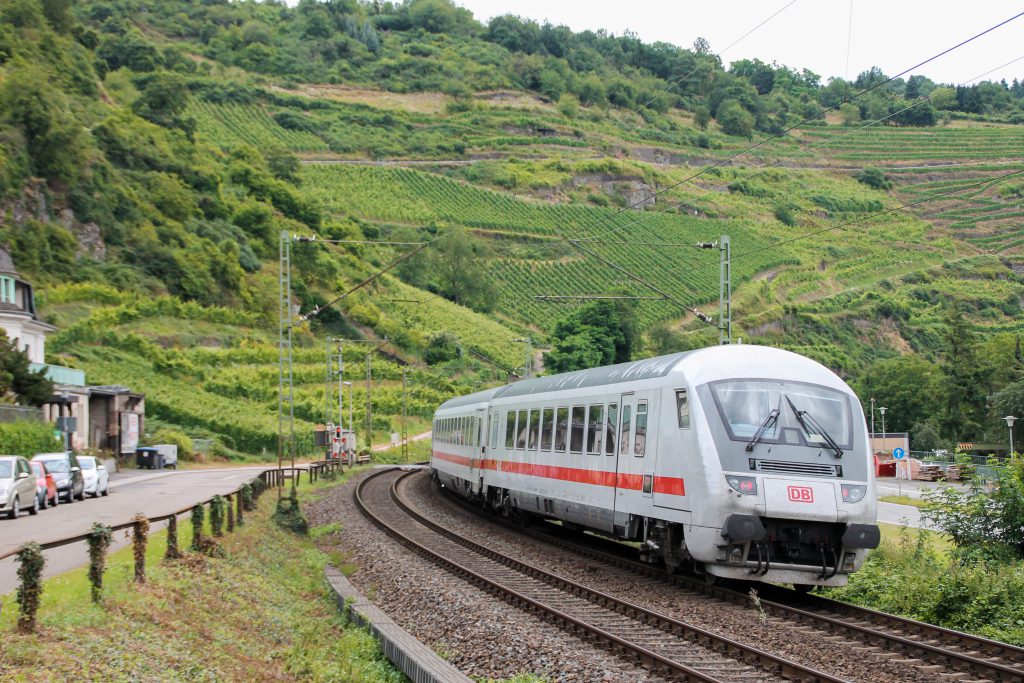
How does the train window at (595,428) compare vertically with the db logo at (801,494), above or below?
above

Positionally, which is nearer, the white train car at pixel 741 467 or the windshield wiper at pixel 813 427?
the white train car at pixel 741 467

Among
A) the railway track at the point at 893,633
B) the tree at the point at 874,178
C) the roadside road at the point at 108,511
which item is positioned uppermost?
the tree at the point at 874,178

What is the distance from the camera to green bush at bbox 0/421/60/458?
110 feet

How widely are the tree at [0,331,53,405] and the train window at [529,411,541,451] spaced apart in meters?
23.7

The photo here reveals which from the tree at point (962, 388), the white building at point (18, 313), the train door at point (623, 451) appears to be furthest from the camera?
the tree at point (962, 388)

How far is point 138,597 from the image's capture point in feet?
38.3

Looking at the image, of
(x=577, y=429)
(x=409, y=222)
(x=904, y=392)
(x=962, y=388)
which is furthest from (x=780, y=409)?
(x=409, y=222)

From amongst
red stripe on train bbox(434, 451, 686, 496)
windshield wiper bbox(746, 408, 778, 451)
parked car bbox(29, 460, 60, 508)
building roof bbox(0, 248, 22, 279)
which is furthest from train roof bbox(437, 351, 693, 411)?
building roof bbox(0, 248, 22, 279)

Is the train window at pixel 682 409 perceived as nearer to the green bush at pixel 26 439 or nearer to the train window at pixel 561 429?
the train window at pixel 561 429

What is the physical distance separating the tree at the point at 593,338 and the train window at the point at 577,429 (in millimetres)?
59312

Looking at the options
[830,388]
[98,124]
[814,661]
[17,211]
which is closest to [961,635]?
[814,661]

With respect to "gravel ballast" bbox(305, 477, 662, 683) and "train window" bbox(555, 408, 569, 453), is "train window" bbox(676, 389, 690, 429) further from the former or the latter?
"train window" bbox(555, 408, 569, 453)

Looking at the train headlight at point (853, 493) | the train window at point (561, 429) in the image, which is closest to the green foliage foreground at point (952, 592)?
the train headlight at point (853, 493)

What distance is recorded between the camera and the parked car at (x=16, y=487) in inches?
915
